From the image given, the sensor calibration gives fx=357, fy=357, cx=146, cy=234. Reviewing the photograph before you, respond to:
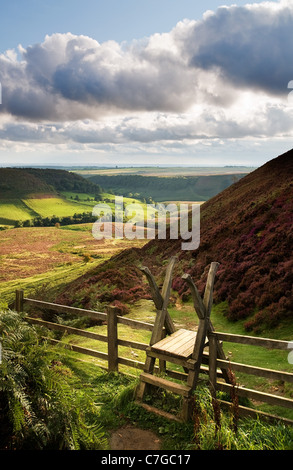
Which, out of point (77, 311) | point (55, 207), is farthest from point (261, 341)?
point (55, 207)

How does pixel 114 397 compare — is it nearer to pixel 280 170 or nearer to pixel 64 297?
pixel 64 297

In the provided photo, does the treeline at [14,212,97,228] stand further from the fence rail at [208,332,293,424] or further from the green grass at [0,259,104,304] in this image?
the fence rail at [208,332,293,424]

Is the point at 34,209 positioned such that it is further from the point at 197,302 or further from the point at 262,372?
the point at 262,372

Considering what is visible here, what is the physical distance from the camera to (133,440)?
19.1 feet

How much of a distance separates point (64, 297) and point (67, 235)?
288 feet

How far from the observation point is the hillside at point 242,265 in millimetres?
13852

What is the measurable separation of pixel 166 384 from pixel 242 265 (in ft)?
37.0

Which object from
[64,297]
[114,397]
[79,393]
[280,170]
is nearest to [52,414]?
[79,393]

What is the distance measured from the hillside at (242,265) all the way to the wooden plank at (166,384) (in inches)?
279

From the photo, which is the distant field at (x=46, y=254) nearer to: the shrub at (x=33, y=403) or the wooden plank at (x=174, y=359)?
the wooden plank at (x=174, y=359)

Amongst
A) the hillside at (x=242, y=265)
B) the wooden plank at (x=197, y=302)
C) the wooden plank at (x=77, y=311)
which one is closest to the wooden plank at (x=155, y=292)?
the wooden plank at (x=197, y=302)

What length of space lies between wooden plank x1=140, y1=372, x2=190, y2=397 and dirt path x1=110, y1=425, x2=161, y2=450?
78 centimetres
